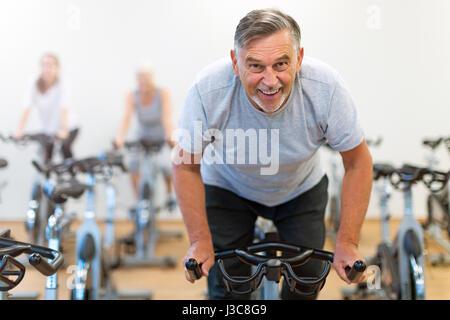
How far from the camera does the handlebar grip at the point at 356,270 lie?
1.11m

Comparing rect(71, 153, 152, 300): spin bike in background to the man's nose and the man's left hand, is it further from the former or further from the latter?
the man's nose

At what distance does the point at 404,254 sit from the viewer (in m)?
2.09

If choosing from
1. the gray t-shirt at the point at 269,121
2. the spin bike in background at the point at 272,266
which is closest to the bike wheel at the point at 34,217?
the gray t-shirt at the point at 269,121

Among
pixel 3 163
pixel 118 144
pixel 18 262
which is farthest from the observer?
pixel 118 144

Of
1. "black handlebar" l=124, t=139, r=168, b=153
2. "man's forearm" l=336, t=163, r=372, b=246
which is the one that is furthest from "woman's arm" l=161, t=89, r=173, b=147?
"man's forearm" l=336, t=163, r=372, b=246

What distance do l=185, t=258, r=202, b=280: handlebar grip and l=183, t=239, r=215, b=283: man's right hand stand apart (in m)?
0.05

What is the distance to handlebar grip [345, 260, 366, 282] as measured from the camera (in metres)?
1.11

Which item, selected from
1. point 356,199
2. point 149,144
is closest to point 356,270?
point 356,199

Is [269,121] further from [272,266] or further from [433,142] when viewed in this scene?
[433,142]

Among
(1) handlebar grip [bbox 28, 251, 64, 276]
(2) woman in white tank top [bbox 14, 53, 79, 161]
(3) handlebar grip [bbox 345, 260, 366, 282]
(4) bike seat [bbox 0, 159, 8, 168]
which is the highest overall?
(2) woman in white tank top [bbox 14, 53, 79, 161]

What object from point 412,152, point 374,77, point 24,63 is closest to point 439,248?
point 412,152

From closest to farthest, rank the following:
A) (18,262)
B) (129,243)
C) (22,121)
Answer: (18,262) → (22,121) → (129,243)

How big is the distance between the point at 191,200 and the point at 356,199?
0.45 m

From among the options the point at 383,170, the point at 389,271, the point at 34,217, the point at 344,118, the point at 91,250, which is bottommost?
the point at 389,271
